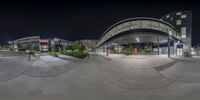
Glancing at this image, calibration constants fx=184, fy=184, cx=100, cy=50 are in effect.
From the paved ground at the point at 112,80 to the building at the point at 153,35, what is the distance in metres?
0.25

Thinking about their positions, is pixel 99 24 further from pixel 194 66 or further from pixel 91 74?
pixel 194 66

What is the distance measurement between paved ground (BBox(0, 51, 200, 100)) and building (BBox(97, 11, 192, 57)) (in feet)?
0.83

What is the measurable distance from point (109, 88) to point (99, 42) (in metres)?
0.88

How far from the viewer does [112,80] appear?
132 inches

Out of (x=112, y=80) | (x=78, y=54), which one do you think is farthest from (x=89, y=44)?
(x=112, y=80)

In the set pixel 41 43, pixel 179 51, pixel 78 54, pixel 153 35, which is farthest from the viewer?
pixel 78 54

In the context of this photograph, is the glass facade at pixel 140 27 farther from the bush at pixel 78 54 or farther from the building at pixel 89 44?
the bush at pixel 78 54

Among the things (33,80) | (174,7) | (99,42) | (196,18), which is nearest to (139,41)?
(99,42)

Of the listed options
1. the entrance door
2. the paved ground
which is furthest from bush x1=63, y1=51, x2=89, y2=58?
the entrance door

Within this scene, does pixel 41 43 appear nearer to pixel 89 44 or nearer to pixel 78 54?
pixel 78 54

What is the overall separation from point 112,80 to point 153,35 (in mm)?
1084

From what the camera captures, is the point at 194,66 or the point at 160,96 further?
the point at 194,66

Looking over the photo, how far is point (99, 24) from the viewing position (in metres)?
3.61

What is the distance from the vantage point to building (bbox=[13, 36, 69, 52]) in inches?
136
